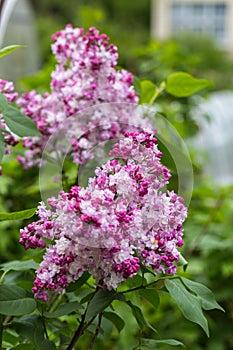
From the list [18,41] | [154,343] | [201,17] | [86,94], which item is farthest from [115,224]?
[201,17]

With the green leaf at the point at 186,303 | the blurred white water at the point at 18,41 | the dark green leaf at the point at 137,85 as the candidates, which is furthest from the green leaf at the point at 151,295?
the blurred white water at the point at 18,41

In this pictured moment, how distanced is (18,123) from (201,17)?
1886 cm

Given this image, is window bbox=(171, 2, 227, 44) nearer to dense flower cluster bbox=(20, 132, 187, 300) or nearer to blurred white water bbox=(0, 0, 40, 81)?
blurred white water bbox=(0, 0, 40, 81)

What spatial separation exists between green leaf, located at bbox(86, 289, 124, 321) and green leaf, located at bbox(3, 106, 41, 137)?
21cm

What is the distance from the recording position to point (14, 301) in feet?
1.95

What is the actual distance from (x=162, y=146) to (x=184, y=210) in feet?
0.23

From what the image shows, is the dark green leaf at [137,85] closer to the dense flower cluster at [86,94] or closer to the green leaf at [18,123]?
the dense flower cluster at [86,94]

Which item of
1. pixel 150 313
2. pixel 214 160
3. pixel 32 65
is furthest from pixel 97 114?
pixel 214 160

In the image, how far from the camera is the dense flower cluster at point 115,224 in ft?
1.70

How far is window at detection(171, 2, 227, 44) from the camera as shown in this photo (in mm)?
18766

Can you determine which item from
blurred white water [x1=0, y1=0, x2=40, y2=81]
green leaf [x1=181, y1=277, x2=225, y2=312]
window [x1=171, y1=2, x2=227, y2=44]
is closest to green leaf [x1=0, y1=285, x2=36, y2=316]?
green leaf [x1=181, y1=277, x2=225, y2=312]

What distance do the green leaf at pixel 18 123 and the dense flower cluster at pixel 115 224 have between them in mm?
155

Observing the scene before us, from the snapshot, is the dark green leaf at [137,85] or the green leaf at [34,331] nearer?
the green leaf at [34,331]

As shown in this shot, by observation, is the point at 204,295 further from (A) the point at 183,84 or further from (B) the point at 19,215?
(A) the point at 183,84
